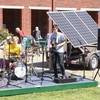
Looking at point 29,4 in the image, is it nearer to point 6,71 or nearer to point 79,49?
point 79,49

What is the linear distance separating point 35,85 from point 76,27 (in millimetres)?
4756

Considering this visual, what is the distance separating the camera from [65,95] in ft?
34.8

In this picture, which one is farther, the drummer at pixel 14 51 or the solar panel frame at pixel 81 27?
the solar panel frame at pixel 81 27

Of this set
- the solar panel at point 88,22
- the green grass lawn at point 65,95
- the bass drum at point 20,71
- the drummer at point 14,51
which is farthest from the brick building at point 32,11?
the green grass lawn at point 65,95

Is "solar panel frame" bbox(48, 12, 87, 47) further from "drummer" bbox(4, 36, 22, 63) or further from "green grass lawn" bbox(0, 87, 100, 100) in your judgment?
"green grass lawn" bbox(0, 87, 100, 100)

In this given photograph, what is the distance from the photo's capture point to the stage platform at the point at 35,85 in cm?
1065

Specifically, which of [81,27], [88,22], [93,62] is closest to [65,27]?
[81,27]

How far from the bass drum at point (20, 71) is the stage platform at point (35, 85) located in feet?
0.60

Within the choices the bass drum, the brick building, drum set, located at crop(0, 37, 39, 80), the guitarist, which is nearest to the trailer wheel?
the guitarist

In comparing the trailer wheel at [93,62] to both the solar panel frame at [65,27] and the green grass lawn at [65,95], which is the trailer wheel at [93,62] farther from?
the green grass lawn at [65,95]

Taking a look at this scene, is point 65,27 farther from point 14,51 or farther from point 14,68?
point 14,68

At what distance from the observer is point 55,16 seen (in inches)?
594

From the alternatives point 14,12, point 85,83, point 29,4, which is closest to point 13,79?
point 85,83

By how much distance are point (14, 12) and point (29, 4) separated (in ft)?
7.83
